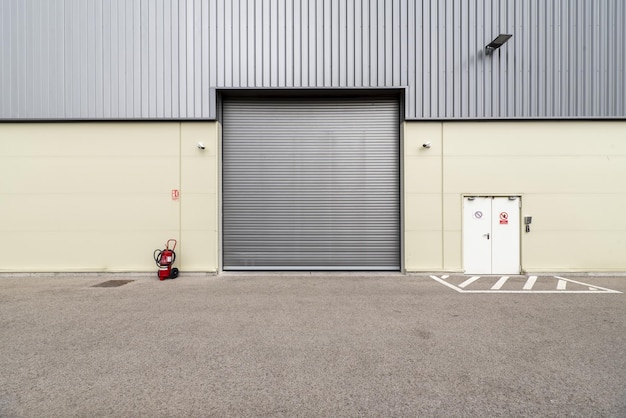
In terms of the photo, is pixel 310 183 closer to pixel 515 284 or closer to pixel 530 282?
pixel 515 284

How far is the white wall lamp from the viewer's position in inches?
313

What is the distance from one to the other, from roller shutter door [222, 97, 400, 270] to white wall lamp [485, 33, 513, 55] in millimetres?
2933

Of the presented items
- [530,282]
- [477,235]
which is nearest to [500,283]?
[530,282]

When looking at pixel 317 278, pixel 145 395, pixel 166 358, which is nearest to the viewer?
pixel 145 395

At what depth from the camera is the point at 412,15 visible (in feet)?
28.1

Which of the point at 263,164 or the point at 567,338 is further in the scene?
the point at 263,164

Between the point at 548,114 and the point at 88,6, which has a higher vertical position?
the point at 88,6

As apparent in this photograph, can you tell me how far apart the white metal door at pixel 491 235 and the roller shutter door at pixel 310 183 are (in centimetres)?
207

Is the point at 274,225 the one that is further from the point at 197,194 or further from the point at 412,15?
the point at 412,15

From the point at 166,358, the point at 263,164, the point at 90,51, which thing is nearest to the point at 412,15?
the point at 263,164

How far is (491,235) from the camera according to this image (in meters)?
8.70

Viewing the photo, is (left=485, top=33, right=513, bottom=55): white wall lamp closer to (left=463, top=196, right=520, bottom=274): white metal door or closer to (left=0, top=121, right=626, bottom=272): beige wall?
(left=0, top=121, right=626, bottom=272): beige wall

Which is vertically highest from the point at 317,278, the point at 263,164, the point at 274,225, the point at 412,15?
the point at 412,15

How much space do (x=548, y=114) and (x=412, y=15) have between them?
489 centimetres
